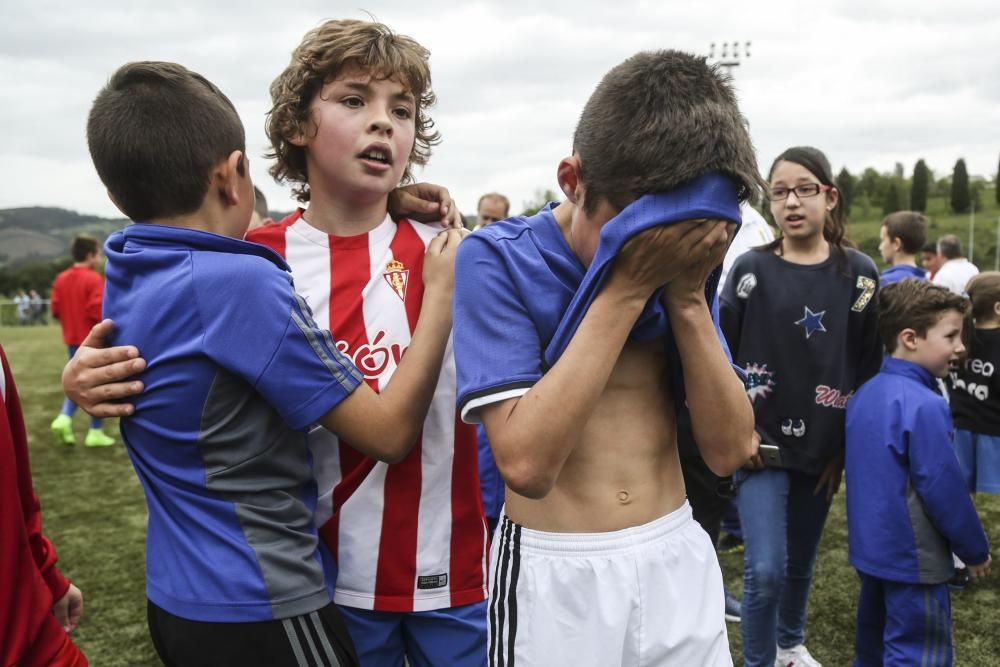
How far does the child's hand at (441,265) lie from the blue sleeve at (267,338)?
30 centimetres

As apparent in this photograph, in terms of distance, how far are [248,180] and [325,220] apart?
28cm

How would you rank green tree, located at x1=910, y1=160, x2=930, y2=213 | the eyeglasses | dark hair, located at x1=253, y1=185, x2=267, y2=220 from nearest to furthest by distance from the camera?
the eyeglasses < dark hair, located at x1=253, y1=185, x2=267, y2=220 < green tree, located at x1=910, y1=160, x2=930, y2=213

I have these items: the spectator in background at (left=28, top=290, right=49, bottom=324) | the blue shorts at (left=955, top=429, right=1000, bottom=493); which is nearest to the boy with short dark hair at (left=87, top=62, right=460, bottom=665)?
the blue shorts at (left=955, top=429, right=1000, bottom=493)

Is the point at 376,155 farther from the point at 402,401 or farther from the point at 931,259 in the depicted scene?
the point at 931,259

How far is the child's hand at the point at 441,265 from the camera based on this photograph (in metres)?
1.56

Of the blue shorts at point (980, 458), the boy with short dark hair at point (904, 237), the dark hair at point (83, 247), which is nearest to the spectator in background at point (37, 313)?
the dark hair at point (83, 247)

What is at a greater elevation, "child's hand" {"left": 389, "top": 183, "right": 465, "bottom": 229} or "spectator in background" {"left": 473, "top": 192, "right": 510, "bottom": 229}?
"spectator in background" {"left": 473, "top": 192, "right": 510, "bottom": 229}

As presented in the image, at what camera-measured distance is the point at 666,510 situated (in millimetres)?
1426

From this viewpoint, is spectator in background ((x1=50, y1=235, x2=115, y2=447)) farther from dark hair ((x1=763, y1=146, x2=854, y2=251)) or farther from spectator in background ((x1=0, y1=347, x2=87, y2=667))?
dark hair ((x1=763, y1=146, x2=854, y2=251))

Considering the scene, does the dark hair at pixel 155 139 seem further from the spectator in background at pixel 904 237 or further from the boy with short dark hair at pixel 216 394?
the spectator in background at pixel 904 237

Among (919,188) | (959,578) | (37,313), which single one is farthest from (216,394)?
(919,188)

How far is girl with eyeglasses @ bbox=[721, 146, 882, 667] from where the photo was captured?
2941 mm

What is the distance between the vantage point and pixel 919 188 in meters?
57.8

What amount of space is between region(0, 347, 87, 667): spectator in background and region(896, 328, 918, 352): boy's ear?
286 cm
